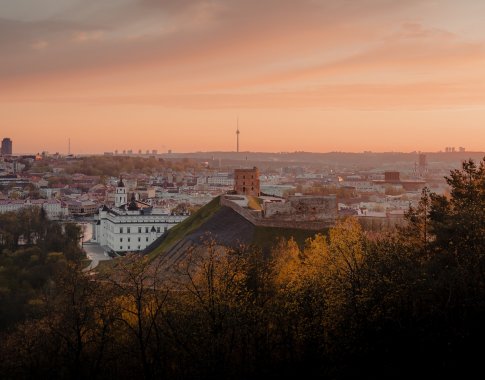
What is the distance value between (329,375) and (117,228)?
2308 inches

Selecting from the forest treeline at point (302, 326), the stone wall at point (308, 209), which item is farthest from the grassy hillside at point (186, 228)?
the forest treeline at point (302, 326)

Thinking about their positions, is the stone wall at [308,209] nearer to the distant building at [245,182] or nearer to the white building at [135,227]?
the distant building at [245,182]

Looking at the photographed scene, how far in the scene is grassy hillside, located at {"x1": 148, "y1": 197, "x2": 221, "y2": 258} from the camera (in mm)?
53369

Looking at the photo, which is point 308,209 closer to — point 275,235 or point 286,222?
point 286,222

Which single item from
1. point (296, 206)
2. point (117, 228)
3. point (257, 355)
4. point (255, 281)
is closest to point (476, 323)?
point (257, 355)

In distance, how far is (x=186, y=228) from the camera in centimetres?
5703

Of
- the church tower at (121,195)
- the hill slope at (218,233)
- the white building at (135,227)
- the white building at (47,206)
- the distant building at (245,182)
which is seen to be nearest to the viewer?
the hill slope at (218,233)

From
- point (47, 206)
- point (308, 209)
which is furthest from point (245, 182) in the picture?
point (47, 206)

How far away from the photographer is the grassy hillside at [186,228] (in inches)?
2101

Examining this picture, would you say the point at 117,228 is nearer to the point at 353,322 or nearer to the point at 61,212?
the point at 61,212

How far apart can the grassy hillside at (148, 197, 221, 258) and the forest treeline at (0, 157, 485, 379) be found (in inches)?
1145

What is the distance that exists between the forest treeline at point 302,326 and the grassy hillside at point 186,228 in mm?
29082

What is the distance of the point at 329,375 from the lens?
18.5 metres

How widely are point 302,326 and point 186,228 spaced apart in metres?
37.3
